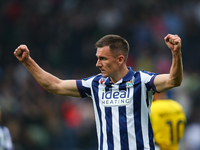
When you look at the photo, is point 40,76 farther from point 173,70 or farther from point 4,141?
point 4,141

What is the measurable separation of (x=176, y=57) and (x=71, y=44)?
874cm

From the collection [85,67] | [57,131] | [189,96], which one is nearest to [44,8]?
[85,67]

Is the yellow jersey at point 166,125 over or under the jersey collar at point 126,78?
under

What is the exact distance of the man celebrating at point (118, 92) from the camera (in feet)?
11.7

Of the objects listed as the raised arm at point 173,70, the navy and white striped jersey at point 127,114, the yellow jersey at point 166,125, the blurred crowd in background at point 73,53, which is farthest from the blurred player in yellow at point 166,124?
the blurred crowd in background at point 73,53

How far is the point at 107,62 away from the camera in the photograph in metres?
3.74

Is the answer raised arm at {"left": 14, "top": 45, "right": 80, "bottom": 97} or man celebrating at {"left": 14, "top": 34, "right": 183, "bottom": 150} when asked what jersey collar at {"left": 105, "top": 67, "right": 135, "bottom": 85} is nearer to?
Result: man celebrating at {"left": 14, "top": 34, "right": 183, "bottom": 150}

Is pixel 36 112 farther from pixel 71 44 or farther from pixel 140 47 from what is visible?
pixel 140 47

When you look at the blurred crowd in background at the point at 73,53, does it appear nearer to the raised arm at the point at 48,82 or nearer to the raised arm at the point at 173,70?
the raised arm at the point at 48,82

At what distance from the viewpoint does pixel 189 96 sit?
10.3 meters

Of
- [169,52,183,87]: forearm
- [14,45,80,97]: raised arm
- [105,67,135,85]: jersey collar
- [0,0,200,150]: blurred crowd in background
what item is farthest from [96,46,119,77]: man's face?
[0,0,200,150]: blurred crowd in background

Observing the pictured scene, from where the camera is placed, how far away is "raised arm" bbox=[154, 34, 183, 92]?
313 centimetres

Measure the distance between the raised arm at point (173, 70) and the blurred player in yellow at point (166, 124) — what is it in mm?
1730

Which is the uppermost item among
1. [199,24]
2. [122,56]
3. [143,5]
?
[143,5]
